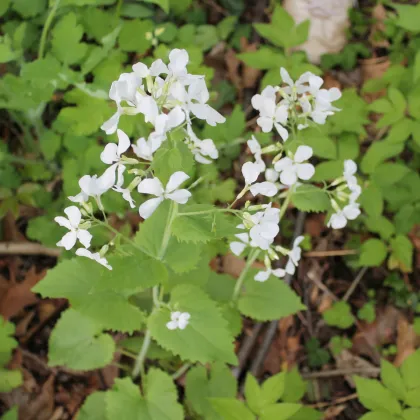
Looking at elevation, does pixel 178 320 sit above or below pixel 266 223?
below

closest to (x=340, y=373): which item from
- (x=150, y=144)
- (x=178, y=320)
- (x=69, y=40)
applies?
(x=178, y=320)

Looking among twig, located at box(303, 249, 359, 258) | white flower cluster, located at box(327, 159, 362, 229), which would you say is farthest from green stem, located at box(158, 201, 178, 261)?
twig, located at box(303, 249, 359, 258)

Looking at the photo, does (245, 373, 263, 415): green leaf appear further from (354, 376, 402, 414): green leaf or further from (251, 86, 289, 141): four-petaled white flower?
(251, 86, 289, 141): four-petaled white flower

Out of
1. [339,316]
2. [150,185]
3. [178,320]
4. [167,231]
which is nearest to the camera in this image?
[150,185]

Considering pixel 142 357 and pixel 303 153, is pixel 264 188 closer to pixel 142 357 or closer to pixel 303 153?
pixel 303 153

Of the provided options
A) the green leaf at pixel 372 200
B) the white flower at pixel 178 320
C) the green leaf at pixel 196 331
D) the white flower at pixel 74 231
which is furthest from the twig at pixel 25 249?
the green leaf at pixel 372 200

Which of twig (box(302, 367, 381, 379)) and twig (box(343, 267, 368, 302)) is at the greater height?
twig (box(343, 267, 368, 302))

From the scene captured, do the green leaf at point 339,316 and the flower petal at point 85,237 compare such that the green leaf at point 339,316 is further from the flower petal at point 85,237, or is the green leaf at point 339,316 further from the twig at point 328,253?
the flower petal at point 85,237

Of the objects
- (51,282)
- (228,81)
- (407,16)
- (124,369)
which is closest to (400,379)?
(124,369)
